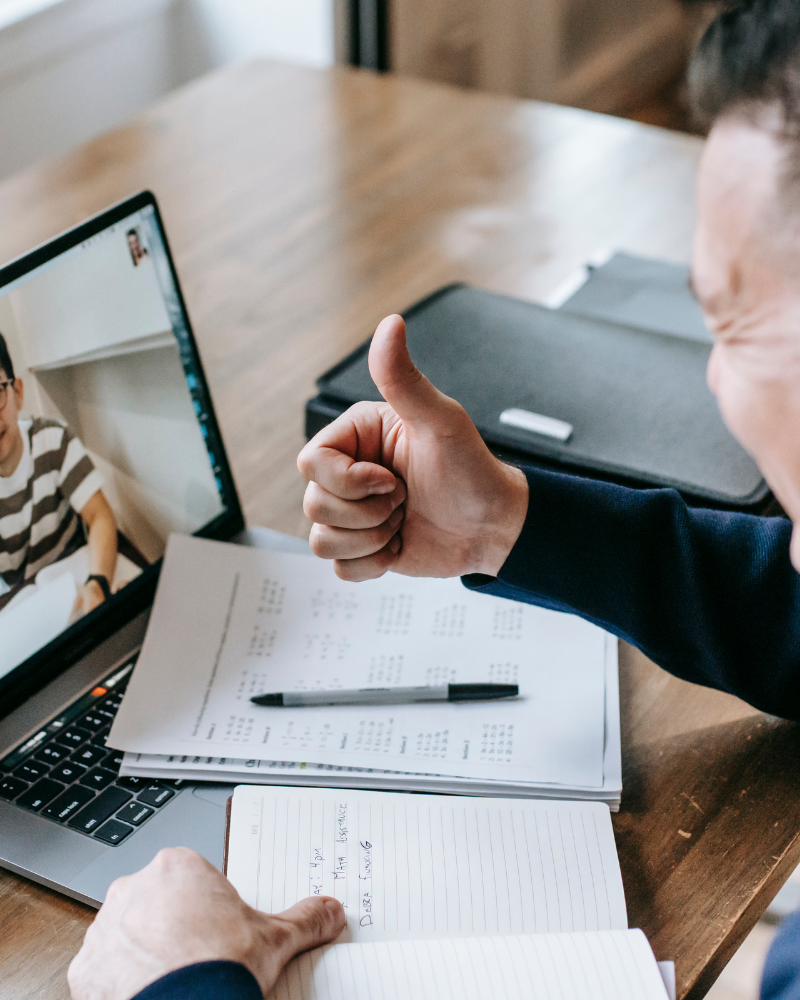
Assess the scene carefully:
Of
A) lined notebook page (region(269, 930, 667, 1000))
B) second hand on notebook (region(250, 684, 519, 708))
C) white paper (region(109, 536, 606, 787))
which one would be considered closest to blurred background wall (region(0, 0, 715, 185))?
white paper (region(109, 536, 606, 787))

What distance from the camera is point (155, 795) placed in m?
0.70

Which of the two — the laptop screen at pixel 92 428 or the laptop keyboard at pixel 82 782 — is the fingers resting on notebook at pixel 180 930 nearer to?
the laptop keyboard at pixel 82 782

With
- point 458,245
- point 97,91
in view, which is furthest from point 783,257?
point 97,91

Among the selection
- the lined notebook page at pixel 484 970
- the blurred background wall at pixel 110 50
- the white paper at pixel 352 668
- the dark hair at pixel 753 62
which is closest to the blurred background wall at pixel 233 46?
the blurred background wall at pixel 110 50

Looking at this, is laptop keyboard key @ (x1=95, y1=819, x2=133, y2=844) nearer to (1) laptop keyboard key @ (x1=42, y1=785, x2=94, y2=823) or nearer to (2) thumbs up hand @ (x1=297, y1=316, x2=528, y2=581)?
(1) laptop keyboard key @ (x1=42, y1=785, x2=94, y2=823)

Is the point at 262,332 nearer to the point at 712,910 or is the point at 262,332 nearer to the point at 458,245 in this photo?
the point at 458,245

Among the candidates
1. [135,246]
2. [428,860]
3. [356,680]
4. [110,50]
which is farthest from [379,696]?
[110,50]

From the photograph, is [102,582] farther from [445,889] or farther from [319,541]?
[445,889]

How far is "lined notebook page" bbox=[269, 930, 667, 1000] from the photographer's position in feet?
1.87

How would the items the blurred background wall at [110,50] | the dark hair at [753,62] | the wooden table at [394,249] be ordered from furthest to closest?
1. the blurred background wall at [110,50]
2. the wooden table at [394,249]
3. the dark hair at [753,62]

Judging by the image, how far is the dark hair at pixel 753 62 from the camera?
457 mm

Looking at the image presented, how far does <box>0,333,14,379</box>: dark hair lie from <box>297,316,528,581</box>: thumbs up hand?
0.69ft

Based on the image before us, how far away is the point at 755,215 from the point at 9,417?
51cm

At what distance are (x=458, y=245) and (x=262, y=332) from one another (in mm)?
343
